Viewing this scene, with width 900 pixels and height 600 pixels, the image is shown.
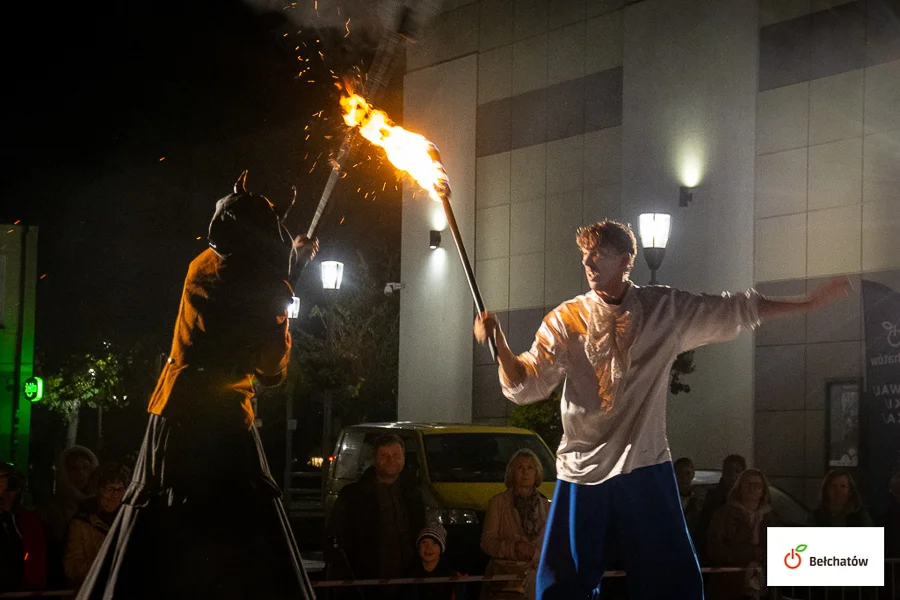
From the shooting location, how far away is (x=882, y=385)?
10.9 meters

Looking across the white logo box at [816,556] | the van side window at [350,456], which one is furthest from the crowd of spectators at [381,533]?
the van side window at [350,456]

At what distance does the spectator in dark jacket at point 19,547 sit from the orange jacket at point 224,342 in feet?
8.32

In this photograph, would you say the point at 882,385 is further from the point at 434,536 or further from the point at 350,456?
the point at 434,536

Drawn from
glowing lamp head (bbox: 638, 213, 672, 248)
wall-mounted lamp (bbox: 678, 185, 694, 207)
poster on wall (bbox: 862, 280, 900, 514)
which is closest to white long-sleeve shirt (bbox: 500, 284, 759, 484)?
poster on wall (bbox: 862, 280, 900, 514)

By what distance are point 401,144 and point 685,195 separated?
10590 mm

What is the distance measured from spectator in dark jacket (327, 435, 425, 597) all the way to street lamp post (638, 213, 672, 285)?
6.17 meters

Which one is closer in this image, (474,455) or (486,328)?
(486,328)

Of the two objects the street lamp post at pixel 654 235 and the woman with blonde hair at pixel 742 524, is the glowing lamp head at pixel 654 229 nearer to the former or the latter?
the street lamp post at pixel 654 235

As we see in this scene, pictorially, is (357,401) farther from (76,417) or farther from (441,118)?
(441,118)

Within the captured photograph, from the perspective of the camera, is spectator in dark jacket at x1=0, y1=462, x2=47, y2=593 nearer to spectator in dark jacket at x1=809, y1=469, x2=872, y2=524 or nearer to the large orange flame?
the large orange flame

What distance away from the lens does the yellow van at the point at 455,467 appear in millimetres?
10336

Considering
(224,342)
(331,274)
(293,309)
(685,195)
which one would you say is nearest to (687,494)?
(293,309)

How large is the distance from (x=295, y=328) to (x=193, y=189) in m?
22.3

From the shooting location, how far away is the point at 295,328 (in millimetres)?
33719
